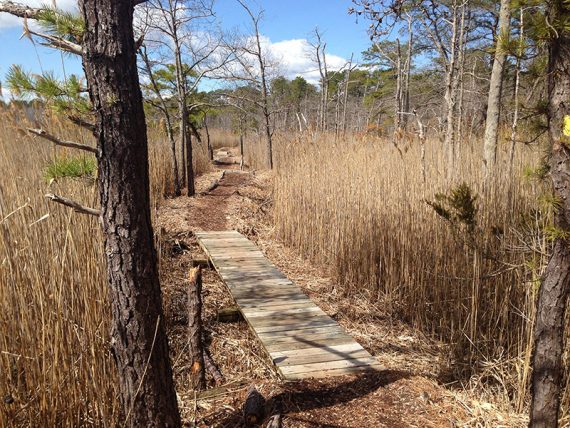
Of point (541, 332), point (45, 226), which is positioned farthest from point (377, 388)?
point (45, 226)

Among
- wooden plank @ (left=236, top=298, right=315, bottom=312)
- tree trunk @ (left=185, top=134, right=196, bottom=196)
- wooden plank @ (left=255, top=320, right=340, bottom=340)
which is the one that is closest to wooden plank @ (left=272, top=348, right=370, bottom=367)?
wooden plank @ (left=255, top=320, right=340, bottom=340)

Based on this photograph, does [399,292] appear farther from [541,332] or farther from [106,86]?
[106,86]

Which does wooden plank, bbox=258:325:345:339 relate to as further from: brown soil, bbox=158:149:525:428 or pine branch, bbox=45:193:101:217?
pine branch, bbox=45:193:101:217

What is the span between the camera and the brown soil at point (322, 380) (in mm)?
1942

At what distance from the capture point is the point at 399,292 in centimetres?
354

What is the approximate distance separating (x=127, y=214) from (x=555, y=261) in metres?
1.40

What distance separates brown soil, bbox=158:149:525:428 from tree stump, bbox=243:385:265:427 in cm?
5

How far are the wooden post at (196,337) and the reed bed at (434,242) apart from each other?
145 cm

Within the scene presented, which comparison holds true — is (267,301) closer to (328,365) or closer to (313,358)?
(313,358)

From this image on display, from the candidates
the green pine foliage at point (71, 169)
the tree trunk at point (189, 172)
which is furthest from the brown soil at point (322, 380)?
the tree trunk at point (189, 172)

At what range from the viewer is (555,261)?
141 centimetres

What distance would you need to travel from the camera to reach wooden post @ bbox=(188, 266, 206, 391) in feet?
7.77

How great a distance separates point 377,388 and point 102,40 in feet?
6.39

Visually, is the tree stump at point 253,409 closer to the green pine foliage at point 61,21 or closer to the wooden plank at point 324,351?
the wooden plank at point 324,351
